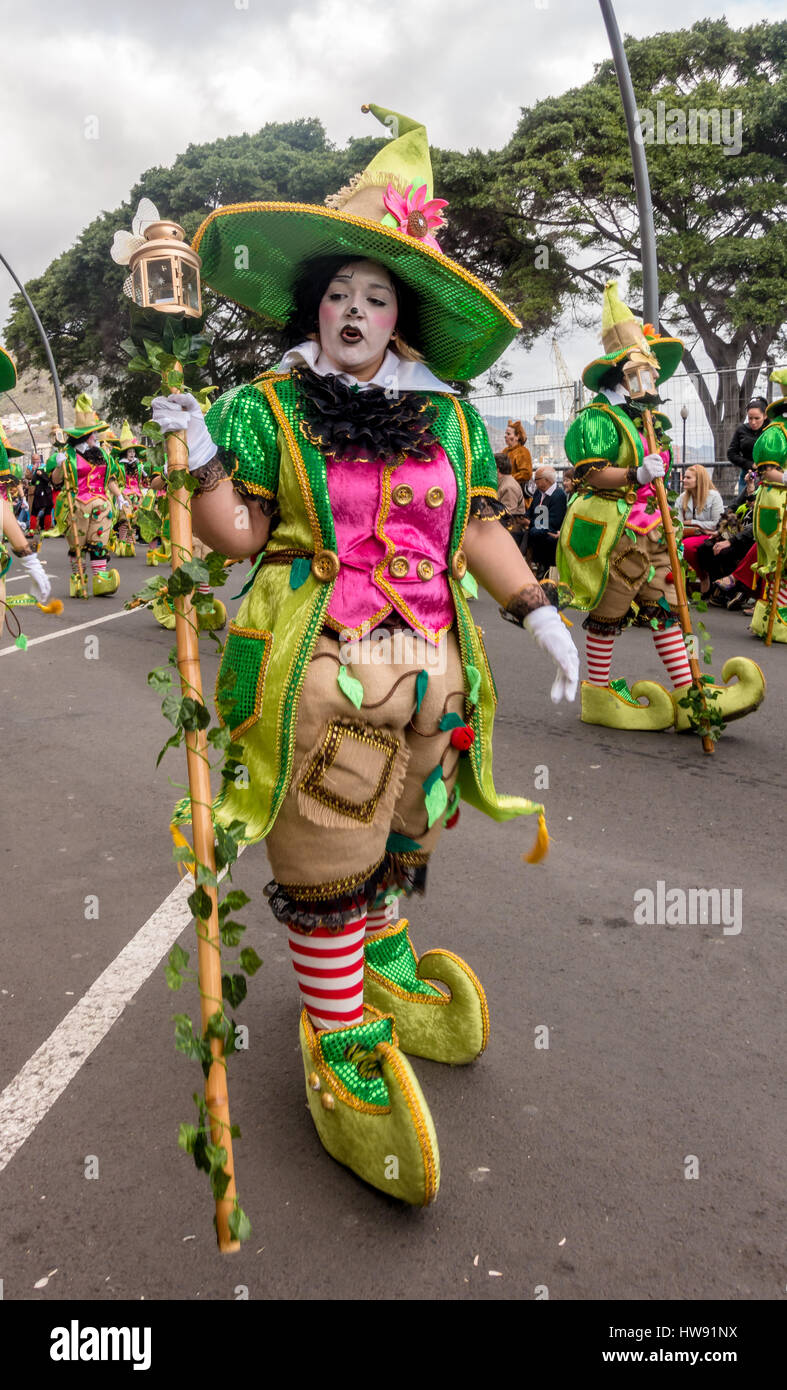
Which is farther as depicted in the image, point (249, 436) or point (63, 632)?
point (63, 632)

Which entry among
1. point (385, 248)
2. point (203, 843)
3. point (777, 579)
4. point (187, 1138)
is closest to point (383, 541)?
point (385, 248)

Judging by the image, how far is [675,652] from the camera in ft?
19.4

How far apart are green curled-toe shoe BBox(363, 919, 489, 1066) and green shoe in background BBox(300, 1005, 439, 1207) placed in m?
0.29

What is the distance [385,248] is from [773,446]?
708 centimetres

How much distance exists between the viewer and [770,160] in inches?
814

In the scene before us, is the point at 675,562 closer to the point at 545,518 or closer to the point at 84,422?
the point at 545,518

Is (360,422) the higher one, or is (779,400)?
(779,400)

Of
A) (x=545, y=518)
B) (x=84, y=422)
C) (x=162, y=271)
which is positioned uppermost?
(x=84, y=422)

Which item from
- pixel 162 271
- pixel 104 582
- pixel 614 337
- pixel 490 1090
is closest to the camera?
pixel 162 271

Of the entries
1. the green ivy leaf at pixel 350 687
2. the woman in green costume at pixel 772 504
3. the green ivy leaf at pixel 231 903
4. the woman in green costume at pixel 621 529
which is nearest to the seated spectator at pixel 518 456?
the woman in green costume at pixel 772 504

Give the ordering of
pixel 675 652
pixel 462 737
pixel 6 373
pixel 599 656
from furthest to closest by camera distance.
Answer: pixel 599 656, pixel 675 652, pixel 6 373, pixel 462 737

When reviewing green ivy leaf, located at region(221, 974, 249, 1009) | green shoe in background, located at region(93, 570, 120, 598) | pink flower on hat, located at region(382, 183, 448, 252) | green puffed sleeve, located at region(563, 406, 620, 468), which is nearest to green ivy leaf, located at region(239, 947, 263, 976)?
green ivy leaf, located at region(221, 974, 249, 1009)

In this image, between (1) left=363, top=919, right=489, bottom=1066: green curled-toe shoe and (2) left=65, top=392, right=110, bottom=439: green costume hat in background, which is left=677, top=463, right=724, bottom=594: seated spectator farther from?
(1) left=363, top=919, right=489, bottom=1066: green curled-toe shoe

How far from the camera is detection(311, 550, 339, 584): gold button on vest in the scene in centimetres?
222
